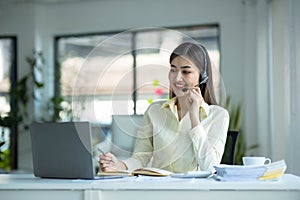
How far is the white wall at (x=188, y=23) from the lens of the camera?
6281mm

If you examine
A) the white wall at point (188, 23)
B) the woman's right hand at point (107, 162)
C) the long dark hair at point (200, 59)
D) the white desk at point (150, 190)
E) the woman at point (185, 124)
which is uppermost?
the white wall at point (188, 23)

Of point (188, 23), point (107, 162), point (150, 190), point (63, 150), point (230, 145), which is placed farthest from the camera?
point (188, 23)

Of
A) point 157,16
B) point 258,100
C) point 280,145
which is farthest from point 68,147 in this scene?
point 157,16

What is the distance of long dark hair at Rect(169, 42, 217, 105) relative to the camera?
214 cm

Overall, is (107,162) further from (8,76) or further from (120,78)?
(8,76)

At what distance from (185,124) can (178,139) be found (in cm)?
8

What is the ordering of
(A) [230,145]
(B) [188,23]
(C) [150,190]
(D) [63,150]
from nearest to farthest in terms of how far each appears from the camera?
(C) [150,190] < (D) [63,150] < (A) [230,145] < (B) [188,23]

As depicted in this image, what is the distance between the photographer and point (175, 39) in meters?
2.22

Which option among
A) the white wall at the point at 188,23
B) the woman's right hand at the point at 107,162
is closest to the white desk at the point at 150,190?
the woman's right hand at the point at 107,162

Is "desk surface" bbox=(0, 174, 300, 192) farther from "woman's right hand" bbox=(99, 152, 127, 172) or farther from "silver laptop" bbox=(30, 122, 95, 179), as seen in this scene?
"woman's right hand" bbox=(99, 152, 127, 172)

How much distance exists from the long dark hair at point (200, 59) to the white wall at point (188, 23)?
384cm

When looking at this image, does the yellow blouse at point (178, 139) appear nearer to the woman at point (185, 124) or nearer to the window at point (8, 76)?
the woman at point (185, 124)

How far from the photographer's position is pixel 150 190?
1863mm

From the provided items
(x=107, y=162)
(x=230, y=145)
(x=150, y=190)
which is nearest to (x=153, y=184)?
(x=150, y=190)
